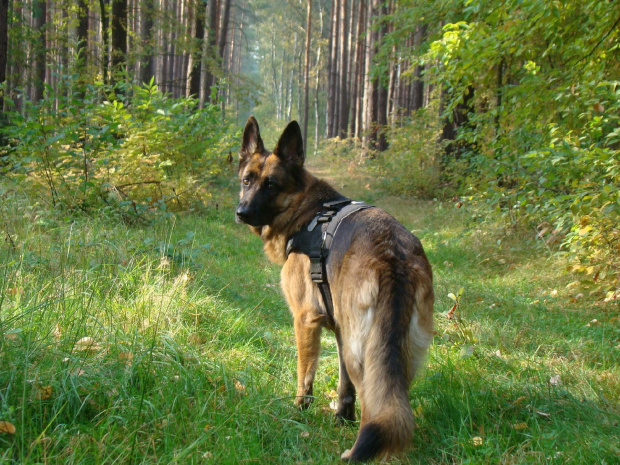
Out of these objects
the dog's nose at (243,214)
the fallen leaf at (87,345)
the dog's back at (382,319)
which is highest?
the dog's nose at (243,214)

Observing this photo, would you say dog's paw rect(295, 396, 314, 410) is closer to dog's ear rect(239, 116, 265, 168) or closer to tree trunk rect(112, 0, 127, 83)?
dog's ear rect(239, 116, 265, 168)

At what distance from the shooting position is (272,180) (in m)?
3.50

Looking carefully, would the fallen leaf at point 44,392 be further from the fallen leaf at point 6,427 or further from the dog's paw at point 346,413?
the dog's paw at point 346,413

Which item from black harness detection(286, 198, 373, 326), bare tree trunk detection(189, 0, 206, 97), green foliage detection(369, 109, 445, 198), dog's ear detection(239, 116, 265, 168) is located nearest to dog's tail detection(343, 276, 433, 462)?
black harness detection(286, 198, 373, 326)

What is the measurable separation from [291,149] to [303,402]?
1863 mm

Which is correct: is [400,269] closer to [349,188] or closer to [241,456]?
[241,456]

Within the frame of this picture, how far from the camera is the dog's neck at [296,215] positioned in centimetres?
343

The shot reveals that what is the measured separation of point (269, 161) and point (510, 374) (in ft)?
7.76

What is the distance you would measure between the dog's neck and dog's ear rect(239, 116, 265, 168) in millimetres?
460

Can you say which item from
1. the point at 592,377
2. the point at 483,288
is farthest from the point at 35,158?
the point at 592,377

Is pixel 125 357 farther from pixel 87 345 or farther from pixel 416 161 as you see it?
pixel 416 161

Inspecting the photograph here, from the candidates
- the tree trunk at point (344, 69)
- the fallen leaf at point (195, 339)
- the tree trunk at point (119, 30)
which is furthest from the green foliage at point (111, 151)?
the tree trunk at point (344, 69)

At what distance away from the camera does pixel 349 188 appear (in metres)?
16.1

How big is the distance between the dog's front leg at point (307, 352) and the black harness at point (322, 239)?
12 centimetres
